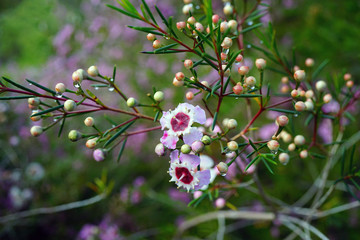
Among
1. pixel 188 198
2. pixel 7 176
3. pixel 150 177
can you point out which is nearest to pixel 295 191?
pixel 188 198

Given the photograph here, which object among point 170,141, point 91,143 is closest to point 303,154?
point 170,141

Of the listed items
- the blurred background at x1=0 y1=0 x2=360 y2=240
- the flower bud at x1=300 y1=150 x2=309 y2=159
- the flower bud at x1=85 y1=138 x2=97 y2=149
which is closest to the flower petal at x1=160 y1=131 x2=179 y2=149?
the flower bud at x1=85 y1=138 x2=97 y2=149

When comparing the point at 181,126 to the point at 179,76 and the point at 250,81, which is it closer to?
the point at 179,76

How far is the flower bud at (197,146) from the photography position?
728 mm

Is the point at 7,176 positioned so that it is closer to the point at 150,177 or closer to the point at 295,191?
the point at 150,177

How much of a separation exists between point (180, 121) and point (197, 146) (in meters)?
0.08

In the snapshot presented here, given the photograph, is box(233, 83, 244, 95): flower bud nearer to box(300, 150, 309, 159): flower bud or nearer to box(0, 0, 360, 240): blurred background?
box(300, 150, 309, 159): flower bud

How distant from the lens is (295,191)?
2.20m

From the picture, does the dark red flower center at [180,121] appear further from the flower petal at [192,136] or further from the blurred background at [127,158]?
the blurred background at [127,158]

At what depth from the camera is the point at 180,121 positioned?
30.0 inches

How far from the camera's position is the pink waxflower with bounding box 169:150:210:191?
0.75 metres

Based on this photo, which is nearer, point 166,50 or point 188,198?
point 166,50

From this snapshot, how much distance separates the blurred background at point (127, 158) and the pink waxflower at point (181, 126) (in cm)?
64

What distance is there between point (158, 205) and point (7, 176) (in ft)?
4.01
